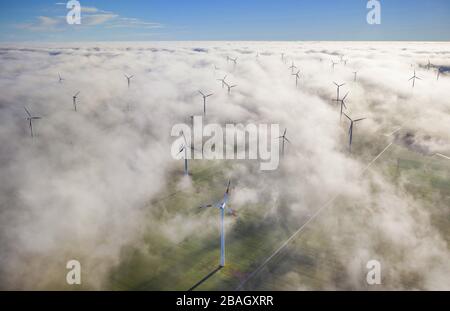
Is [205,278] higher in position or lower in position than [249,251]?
lower

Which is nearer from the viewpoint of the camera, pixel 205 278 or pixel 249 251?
pixel 205 278

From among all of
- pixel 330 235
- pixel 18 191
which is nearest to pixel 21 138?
pixel 18 191

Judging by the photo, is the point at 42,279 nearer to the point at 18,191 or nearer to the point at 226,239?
the point at 226,239

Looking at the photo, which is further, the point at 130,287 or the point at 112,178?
the point at 112,178

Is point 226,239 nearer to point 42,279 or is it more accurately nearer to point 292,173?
point 42,279

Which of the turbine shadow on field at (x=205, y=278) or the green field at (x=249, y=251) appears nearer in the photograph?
the turbine shadow on field at (x=205, y=278)

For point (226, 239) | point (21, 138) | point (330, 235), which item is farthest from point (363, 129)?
point (21, 138)

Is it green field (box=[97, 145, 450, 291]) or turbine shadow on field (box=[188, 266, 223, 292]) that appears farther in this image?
green field (box=[97, 145, 450, 291])
